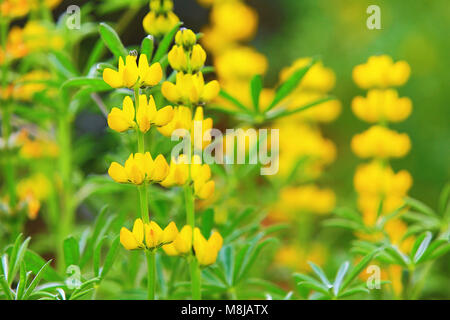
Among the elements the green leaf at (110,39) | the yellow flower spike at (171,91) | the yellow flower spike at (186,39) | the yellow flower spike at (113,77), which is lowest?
the yellow flower spike at (171,91)

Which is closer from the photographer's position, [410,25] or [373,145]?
[373,145]

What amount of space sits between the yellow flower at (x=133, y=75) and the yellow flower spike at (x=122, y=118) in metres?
0.01

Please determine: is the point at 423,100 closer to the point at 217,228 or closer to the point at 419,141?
the point at 419,141

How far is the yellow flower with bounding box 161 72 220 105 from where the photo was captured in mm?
492

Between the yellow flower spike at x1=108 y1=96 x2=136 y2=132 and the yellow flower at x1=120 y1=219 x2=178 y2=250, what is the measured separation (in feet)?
0.24

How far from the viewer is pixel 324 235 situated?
129 cm

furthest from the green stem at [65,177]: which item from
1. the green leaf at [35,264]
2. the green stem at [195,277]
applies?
the green stem at [195,277]

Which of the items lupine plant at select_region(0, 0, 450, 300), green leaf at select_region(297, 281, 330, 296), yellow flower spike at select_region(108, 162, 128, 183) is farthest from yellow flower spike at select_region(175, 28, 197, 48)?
green leaf at select_region(297, 281, 330, 296)

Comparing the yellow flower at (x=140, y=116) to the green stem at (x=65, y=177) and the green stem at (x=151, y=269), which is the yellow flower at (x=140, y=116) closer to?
the green stem at (x=151, y=269)

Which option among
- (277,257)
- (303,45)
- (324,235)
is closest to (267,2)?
(303,45)

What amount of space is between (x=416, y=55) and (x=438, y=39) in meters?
0.07

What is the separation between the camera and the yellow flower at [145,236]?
0.47 metres

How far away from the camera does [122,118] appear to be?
18.1 inches

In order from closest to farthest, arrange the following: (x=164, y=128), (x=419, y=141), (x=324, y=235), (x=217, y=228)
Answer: (x=164, y=128)
(x=217, y=228)
(x=324, y=235)
(x=419, y=141)
